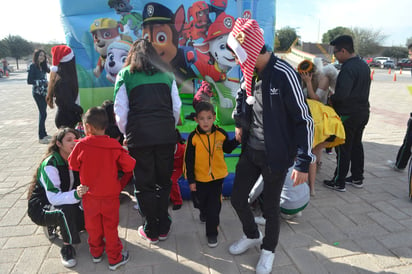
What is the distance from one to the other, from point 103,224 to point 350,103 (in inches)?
126

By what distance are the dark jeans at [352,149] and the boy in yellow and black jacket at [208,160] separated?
193 centimetres

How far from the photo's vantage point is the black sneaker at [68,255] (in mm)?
2459

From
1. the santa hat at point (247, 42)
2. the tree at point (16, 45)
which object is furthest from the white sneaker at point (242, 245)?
the tree at point (16, 45)

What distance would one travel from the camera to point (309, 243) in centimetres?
278

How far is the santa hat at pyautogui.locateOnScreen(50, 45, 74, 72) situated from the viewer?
379cm

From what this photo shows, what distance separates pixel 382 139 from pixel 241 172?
5.40 meters

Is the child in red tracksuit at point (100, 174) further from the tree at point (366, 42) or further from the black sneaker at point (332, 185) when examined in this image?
the tree at point (366, 42)

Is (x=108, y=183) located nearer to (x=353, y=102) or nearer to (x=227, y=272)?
(x=227, y=272)

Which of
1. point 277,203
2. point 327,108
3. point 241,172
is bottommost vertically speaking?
point 277,203

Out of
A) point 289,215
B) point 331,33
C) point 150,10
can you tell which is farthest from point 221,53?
point 331,33

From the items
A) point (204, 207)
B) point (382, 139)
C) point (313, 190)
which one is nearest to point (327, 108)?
point (313, 190)

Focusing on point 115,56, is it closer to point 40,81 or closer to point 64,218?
point 64,218

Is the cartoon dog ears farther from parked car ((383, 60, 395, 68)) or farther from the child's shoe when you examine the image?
parked car ((383, 60, 395, 68))

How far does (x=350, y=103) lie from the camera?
3.72 m
